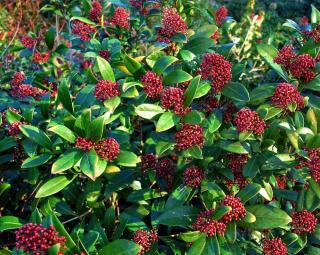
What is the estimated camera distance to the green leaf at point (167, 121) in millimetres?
1782

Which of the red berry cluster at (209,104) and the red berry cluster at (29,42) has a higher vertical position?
the red berry cluster at (209,104)

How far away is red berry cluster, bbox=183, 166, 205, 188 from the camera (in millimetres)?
1902

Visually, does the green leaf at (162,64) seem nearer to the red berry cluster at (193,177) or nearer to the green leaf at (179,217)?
the red berry cluster at (193,177)

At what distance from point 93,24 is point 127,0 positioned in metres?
0.34

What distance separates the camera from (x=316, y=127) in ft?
6.19

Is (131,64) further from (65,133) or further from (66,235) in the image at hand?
(66,235)

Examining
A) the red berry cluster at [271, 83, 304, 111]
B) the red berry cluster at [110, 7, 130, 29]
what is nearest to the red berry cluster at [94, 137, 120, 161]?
the red berry cluster at [271, 83, 304, 111]

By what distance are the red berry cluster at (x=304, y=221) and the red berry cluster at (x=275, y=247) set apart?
0.12m

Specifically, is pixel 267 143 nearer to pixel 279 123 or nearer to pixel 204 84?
pixel 279 123

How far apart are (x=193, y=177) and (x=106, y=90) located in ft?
1.70

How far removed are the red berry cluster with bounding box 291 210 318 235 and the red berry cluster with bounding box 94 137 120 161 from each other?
2.59 feet

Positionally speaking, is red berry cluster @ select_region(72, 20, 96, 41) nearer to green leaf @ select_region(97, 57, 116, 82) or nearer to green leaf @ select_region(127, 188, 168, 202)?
green leaf @ select_region(97, 57, 116, 82)

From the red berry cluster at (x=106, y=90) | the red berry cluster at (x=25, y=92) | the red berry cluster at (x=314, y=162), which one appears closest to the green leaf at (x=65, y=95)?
the red berry cluster at (x=106, y=90)

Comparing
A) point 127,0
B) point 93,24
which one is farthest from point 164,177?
point 127,0
